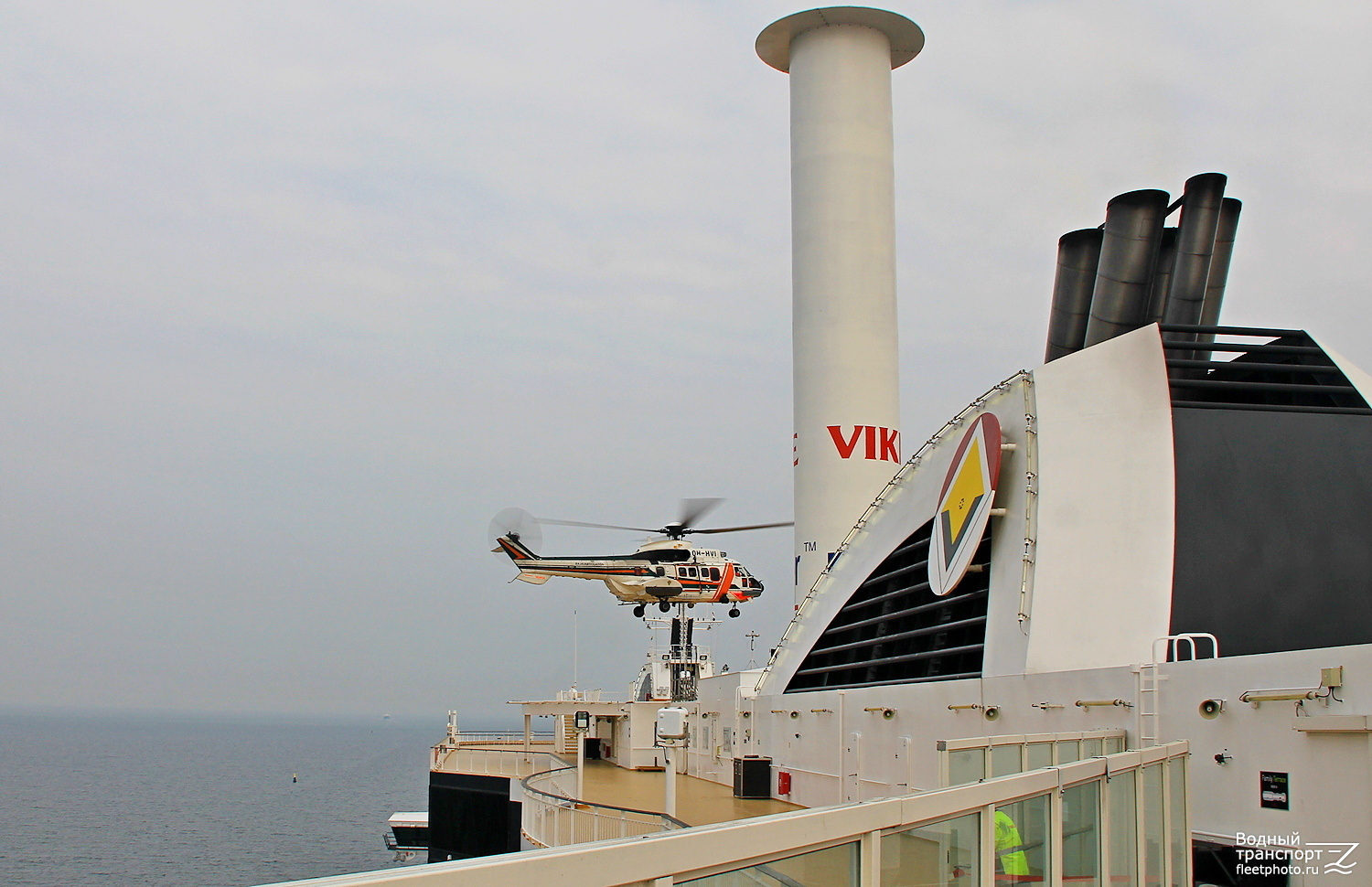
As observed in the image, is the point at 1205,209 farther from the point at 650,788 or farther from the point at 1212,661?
the point at 650,788

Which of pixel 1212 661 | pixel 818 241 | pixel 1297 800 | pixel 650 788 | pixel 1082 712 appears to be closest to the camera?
pixel 1297 800

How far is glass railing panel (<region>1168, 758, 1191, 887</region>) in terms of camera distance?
834 centimetres

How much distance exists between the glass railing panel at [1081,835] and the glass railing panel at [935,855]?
1382mm

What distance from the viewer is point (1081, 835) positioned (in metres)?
6.04

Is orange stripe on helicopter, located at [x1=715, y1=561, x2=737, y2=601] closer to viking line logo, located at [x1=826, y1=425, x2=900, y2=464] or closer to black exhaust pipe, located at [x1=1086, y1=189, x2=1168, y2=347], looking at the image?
viking line logo, located at [x1=826, y1=425, x2=900, y2=464]

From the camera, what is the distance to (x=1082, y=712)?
13.0m

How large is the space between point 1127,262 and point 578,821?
1319 cm

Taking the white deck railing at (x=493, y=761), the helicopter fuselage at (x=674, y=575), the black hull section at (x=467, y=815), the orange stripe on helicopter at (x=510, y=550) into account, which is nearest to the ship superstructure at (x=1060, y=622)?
the black hull section at (x=467, y=815)

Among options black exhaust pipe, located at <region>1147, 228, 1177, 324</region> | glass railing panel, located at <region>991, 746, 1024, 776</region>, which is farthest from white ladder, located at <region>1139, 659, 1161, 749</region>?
black exhaust pipe, located at <region>1147, 228, 1177, 324</region>

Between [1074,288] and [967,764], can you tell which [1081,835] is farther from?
[1074,288]

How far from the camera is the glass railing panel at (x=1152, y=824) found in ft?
24.6

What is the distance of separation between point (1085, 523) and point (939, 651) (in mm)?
3554

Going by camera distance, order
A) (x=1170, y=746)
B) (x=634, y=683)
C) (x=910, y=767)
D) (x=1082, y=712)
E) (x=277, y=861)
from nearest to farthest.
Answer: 1. (x=1170, y=746)
2. (x=1082, y=712)
3. (x=910, y=767)
4. (x=634, y=683)
5. (x=277, y=861)

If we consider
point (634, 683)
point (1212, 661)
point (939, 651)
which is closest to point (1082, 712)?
point (1212, 661)
